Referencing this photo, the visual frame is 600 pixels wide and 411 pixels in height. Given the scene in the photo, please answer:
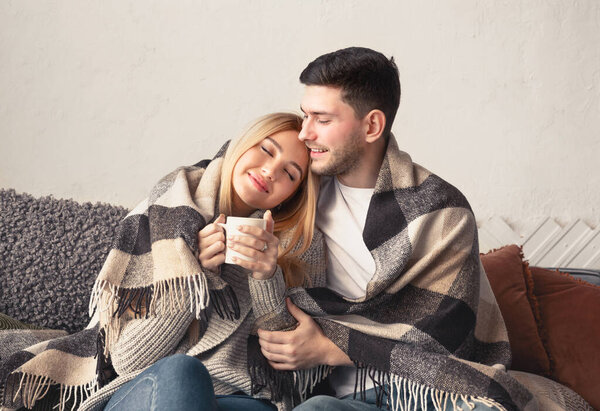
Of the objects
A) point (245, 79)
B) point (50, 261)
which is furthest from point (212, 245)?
point (245, 79)

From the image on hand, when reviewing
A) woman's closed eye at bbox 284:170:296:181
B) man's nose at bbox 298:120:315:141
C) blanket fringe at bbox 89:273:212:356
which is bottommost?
blanket fringe at bbox 89:273:212:356

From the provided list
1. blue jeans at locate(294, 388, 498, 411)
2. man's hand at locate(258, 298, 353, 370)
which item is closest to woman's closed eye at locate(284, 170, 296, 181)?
man's hand at locate(258, 298, 353, 370)

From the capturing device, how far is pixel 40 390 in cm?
152

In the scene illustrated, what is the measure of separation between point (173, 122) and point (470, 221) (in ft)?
4.05

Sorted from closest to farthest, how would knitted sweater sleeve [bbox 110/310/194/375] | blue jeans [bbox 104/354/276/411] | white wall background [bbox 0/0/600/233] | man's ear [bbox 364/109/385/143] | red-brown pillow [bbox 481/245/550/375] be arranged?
1. blue jeans [bbox 104/354/276/411]
2. knitted sweater sleeve [bbox 110/310/194/375]
3. man's ear [bbox 364/109/385/143]
4. red-brown pillow [bbox 481/245/550/375]
5. white wall background [bbox 0/0/600/233]

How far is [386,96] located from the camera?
1.74m

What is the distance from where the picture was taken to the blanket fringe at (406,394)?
1.51 meters

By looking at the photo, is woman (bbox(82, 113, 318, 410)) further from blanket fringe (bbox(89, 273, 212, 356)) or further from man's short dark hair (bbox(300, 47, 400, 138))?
man's short dark hair (bbox(300, 47, 400, 138))

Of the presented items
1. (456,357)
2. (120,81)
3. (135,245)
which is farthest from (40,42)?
(456,357)

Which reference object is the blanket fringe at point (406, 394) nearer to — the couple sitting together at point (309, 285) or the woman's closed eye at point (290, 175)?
the couple sitting together at point (309, 285)

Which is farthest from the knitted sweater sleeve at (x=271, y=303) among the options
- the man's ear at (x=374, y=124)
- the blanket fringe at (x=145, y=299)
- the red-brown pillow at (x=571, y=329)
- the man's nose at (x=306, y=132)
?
the red-brown pillow at (x=571, y=329)

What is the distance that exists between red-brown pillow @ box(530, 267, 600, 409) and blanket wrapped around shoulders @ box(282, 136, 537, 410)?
1.14 ft

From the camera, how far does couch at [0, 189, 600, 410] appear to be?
1891 millimetres

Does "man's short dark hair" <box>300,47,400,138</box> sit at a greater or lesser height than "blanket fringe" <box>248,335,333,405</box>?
greater
